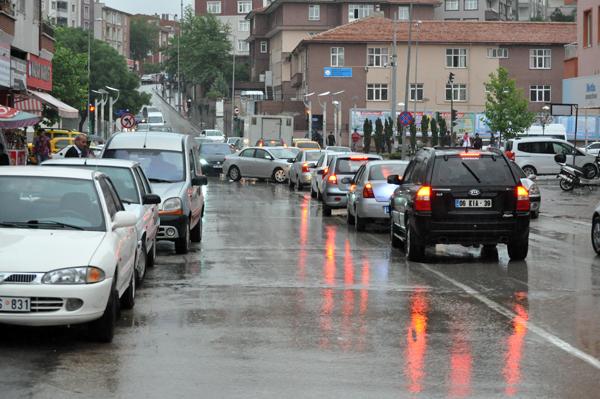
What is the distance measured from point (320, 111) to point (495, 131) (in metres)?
21.0

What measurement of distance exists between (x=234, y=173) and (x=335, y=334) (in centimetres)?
4056

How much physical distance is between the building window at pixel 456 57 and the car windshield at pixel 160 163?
78.4 metres

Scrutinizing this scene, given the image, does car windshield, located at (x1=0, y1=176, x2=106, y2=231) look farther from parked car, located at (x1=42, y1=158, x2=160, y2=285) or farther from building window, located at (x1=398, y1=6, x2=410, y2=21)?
building window, located at (x1=398, y1=6, x2=410, y2=21)

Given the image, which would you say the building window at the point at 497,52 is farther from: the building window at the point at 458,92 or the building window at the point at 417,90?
the building window at the point at 417,90

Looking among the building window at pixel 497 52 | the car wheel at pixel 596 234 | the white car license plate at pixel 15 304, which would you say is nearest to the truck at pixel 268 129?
the building window at pixel 497 52

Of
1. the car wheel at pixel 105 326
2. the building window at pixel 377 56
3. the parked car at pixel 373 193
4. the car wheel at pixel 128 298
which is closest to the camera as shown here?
the car wheel at pixel 105 326

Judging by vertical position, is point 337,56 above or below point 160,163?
above

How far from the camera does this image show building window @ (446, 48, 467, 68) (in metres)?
95.6

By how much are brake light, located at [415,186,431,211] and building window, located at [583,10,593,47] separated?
118ft

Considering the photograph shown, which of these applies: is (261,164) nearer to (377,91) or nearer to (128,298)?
(128,298)

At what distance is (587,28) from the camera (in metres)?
51.1

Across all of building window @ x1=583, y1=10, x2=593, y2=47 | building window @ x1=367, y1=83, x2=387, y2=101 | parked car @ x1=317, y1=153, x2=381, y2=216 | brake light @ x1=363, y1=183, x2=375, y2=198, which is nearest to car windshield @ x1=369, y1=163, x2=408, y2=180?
brake light @ x1=363, y1=183, x2=375, y2=198

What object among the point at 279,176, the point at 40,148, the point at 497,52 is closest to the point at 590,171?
the point at 279,176

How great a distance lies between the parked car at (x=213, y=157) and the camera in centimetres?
5506
